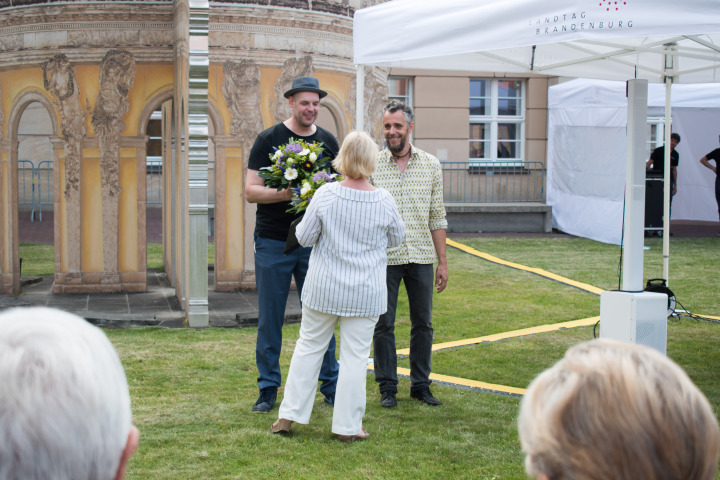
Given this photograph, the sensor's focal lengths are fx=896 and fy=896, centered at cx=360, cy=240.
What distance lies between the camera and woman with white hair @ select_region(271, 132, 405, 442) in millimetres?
4859

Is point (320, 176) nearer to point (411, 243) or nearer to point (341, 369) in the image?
point (411, 243)

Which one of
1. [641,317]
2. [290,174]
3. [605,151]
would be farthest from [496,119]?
[290,174]

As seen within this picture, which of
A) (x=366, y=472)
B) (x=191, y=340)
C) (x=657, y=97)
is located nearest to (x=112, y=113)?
(x=191, y=340)

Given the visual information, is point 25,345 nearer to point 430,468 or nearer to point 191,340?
point 430,468

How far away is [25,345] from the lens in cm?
126

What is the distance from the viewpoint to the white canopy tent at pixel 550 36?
15.8ft

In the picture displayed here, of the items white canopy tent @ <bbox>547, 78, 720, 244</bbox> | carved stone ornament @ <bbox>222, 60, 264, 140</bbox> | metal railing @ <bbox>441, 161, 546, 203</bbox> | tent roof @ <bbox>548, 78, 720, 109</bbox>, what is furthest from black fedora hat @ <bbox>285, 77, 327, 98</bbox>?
metal railing @ <bbox>441, 161, 546, 203</bbox>

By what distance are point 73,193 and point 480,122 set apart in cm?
1293

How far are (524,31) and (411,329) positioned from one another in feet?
6.57

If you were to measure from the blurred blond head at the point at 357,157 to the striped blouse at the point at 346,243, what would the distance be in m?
0.10

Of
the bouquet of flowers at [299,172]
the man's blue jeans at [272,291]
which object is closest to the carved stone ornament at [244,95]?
the man's blue jeans at [272,291]

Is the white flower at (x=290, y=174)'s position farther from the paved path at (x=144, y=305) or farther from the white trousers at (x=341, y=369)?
the paved path at (x=144, y=305)

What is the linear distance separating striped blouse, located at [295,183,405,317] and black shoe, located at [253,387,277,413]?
0.94 m

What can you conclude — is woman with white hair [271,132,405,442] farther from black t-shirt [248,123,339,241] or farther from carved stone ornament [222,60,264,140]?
carved stone ornament [222,60,264,140]
